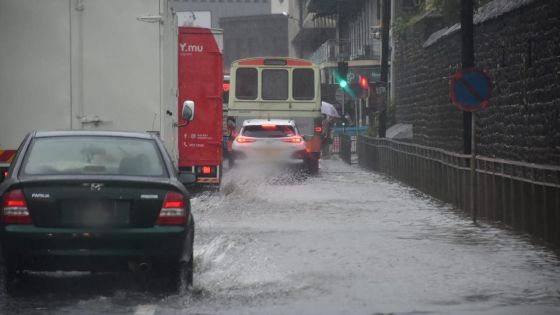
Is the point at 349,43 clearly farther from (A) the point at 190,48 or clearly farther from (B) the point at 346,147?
(A) the point at 190,48

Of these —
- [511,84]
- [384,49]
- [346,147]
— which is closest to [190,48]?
[511,84]

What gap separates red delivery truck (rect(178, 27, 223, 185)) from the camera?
83.4 feet

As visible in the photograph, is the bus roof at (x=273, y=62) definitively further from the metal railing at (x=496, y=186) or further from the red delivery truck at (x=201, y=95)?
the red delivery truck at (x=201, y=95)

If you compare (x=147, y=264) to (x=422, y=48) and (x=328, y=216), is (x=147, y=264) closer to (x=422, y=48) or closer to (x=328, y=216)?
(x=328, y=216)

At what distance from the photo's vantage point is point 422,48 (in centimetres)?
4038

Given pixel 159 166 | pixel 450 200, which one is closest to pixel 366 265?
pixel 159 166

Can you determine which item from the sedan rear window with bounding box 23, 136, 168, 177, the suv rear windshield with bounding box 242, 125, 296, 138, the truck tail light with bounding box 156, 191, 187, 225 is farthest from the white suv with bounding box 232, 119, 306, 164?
Answer: the truck tail light with bounding box 156, 191, 187, 225

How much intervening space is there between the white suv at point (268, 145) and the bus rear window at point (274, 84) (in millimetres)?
4808

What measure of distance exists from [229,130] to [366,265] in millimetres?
26458

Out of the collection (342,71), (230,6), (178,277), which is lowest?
(178,277)

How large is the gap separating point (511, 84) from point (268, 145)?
462 inches

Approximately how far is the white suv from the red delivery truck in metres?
9.25

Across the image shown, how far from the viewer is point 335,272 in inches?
532

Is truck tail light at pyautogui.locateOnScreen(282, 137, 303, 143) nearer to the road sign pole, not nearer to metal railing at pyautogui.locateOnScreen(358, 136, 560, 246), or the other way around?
metal railing at pyautogui.locateOnScreen(358, 136, 560, 246)
